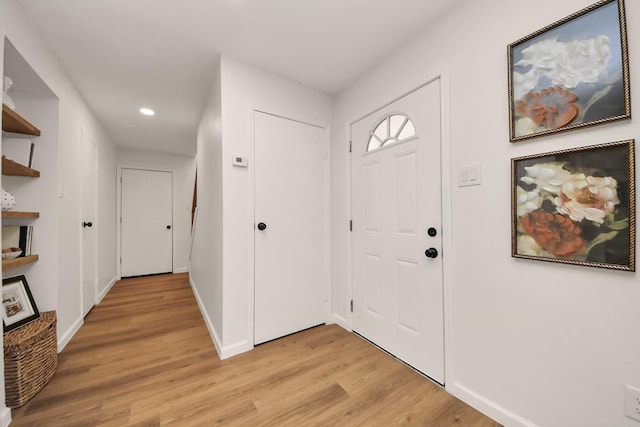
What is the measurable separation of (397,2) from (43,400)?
3.12m

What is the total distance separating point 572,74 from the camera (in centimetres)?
105

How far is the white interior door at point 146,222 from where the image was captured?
4355 mm

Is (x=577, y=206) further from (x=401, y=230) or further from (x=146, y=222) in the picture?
(x=146, y=222)

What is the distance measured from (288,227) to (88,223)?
2.29 m

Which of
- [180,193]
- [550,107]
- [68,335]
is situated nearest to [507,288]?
[550,107]

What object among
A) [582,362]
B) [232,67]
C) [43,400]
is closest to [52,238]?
[43,400]

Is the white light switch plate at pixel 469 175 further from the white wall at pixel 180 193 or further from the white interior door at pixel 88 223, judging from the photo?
the white wall at pixel 180 193

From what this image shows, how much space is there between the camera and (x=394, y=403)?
4.60 feet

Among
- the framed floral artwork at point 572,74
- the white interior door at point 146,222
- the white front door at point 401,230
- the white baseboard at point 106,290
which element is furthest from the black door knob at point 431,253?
the white interior door at point 146,222

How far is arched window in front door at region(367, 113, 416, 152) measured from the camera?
1.78 m

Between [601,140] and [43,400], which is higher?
[601,140]

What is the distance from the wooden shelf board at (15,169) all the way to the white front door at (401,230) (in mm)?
2318

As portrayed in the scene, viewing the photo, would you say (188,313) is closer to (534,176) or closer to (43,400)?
(43,400)

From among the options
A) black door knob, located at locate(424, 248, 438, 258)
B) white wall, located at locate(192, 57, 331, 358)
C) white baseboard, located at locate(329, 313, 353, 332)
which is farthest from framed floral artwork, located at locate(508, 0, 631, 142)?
white baseboard, located at locate(329, 313, 353, 332)
